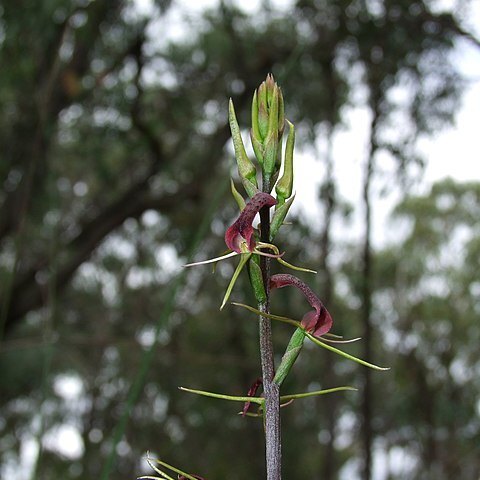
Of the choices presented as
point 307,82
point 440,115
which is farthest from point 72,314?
point 440,115

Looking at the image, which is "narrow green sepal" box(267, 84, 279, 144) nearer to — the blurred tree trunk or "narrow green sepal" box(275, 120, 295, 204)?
"narrow green sepal" box(275, 120, 295, 204)

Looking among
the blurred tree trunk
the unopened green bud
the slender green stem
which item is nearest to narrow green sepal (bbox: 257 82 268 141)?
the unopened green bud

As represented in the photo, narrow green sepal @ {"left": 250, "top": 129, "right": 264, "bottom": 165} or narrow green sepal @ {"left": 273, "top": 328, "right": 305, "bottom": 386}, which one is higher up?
narrow green sepal @ {"left": 250, "top": 129, "right": 264, "bottom": 165}

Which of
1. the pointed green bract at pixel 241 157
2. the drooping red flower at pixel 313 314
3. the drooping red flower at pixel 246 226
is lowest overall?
the drooping red flower at pixel 313 314

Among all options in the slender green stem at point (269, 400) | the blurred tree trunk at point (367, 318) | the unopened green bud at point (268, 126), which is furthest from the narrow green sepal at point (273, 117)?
the blurred tree trunk at point (367, 318)

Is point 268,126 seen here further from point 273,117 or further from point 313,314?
point 313,314

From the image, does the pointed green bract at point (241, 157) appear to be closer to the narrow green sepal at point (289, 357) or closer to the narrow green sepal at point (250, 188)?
the narrow green sepal at point (250, 188)
